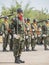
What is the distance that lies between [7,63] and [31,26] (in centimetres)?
715

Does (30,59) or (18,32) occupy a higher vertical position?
(18,32)

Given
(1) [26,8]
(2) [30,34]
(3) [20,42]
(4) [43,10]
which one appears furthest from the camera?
(4) [43,10]

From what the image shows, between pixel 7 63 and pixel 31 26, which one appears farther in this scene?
pixel 31 26

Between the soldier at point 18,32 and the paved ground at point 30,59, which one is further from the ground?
the soldier at point 18,32

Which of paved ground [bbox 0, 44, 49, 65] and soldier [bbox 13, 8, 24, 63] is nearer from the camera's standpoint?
soldier [bbox 13, 8, 24, 63]

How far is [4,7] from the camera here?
5172cm

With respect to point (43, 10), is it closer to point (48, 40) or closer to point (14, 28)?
point (48, 40)

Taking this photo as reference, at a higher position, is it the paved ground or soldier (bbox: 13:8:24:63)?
soldier (bbox: 13:8:24:63)

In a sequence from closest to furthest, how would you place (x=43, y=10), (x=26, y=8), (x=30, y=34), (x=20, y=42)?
(x=20, y=42), (x=30, y=34), (x=26, y=8), (x=43, y=10)

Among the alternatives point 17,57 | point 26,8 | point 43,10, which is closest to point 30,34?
point 17,57

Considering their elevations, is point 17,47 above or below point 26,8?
below

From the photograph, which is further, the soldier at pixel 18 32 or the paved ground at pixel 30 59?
the paved ground at pixel 30 59

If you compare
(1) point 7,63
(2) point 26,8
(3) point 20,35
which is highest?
(2) point 26,8

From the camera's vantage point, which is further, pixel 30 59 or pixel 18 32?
pixel 30 59
